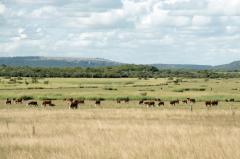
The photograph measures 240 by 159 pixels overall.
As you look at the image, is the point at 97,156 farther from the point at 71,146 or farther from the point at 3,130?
the point at 3,130

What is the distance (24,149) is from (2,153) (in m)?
1.13

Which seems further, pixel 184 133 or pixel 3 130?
pixel 3 130

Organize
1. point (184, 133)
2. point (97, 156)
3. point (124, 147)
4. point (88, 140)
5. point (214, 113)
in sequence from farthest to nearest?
point (214, 113) < point (184, 133) < point (88, 140) < point (124, 147) < point (97, 156)

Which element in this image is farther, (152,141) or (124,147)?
(152,141)

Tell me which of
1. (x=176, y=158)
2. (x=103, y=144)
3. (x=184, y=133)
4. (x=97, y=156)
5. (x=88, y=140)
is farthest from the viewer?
(x=184, y=133)

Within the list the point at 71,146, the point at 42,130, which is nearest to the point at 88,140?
the point at 71,146

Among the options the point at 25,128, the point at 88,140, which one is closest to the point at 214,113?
the point at 25,128

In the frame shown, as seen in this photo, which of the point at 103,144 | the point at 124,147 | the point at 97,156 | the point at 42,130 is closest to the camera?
the point at 97,156

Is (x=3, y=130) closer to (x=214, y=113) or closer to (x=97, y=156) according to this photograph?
(x=97, y=156)

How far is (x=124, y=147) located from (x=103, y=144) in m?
1.14

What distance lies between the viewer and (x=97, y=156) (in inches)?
542

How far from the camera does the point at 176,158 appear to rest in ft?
41.5

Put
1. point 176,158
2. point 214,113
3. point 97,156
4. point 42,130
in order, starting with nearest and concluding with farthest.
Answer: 1. point 176,158
2. point 97,156
3. point 42,130
4. point 214,113

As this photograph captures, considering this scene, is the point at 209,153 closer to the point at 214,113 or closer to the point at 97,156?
the point at 97,156
